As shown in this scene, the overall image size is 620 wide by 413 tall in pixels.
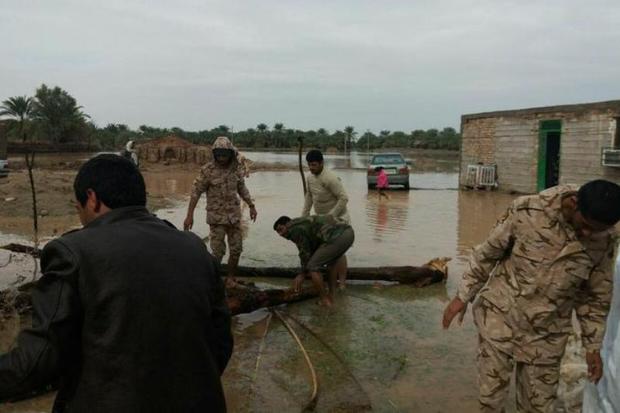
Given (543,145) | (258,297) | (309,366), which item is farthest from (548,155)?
(309,366)

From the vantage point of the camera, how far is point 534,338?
122 inches

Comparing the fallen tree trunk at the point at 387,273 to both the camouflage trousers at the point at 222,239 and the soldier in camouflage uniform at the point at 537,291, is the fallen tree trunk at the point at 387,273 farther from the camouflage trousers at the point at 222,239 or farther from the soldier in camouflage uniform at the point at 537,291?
the soldier in camouflage uniform at the point at 537,291

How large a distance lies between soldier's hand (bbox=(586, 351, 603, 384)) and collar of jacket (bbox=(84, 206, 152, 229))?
7.50 feet

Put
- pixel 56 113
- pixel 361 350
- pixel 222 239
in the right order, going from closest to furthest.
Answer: pixel 361 350, pixel 222 239, pixel 56 113

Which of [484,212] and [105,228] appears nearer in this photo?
[105,228]

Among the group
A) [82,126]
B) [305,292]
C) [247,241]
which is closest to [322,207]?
[305,292]

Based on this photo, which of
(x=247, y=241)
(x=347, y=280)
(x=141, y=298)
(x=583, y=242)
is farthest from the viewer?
(x=247, y=241)

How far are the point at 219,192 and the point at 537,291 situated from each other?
16.0 ft

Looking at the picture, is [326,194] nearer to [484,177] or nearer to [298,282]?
[298,282]

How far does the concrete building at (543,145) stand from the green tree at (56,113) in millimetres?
43805

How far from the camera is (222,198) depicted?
7.25 metres

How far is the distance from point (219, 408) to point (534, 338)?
1.92 m

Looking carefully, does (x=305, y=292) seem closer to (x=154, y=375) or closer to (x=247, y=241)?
(x=247, y=241)

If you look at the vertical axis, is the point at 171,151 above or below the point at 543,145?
below
